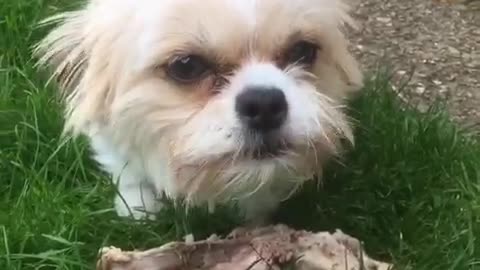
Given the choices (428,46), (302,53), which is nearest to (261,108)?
(302,53)

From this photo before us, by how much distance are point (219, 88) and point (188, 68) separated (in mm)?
80

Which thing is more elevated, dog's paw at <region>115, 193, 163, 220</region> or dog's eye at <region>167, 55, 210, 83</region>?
dog's eye at <region>167, 55, 210, 83</region>

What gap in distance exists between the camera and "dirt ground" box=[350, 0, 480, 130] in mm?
3566

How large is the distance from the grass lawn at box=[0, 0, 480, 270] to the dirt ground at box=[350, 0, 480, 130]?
290 millimetres

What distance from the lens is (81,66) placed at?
8.90 ft

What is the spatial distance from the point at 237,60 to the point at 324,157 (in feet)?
A: 0.99

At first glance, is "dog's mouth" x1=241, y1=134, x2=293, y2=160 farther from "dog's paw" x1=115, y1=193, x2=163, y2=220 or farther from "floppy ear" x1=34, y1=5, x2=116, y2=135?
"dog's paw" x1=115, y1=193, x2=163, y2=220

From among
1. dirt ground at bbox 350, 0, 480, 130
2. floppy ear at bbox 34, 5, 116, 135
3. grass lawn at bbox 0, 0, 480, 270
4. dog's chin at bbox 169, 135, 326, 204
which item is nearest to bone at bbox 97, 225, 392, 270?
dog's chin at bbox 169, 135, 326, 204

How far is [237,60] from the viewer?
247 centimetres

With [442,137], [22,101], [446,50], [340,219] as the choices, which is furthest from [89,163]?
[446,50]

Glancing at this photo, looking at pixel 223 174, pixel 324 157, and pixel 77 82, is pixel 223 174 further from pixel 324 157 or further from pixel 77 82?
pixel 77 82

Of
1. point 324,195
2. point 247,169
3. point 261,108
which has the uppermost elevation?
point 261,108

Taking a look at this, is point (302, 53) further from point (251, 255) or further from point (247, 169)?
point (251, 255)

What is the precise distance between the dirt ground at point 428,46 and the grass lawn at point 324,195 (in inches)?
11.4
